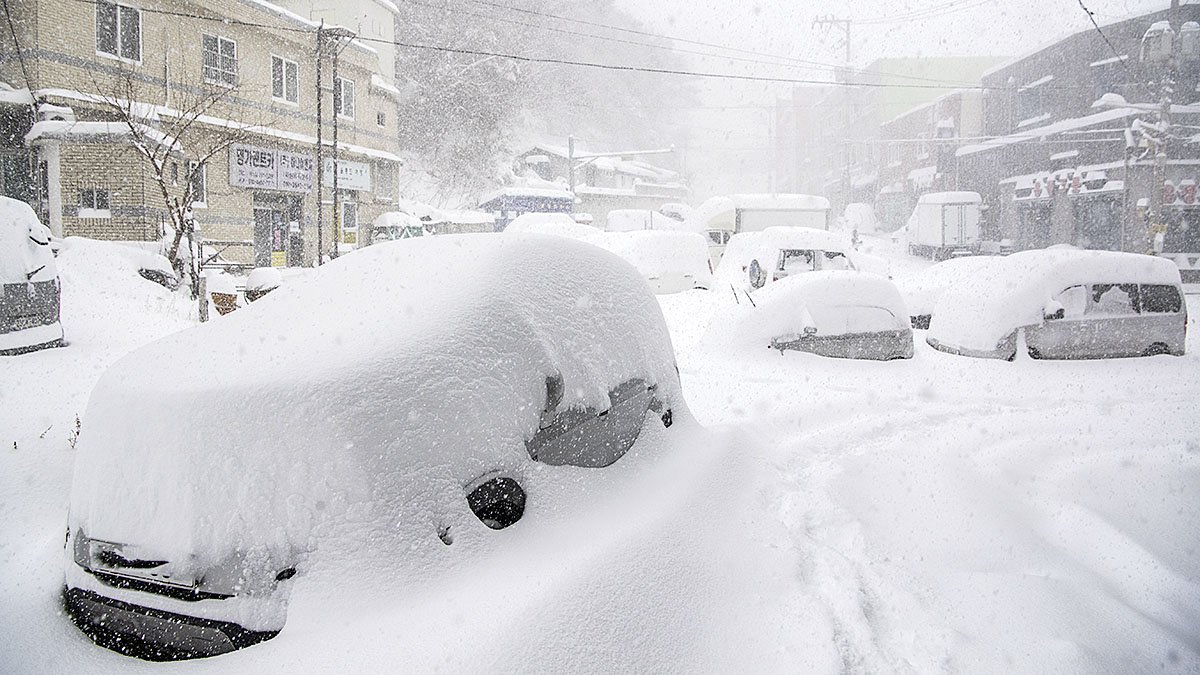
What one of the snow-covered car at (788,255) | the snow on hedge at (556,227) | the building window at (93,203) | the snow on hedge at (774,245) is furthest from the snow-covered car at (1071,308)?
the building window at (93,203)

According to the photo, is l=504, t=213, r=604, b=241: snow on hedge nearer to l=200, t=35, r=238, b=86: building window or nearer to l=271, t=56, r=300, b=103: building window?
l=271, t=56, r=300, b=103: building window

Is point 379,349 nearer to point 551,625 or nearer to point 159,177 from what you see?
point 551,625

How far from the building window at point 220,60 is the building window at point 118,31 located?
2.32 meters

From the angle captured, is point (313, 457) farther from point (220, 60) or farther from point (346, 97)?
point (346, 97)

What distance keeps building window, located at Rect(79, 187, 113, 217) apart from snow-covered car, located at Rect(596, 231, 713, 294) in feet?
45.1

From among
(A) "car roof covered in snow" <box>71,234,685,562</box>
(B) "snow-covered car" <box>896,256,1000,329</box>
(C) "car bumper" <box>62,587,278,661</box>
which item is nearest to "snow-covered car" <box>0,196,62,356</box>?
Result: (A) "car roof covered in snow" <box>71,234,685,562</box>

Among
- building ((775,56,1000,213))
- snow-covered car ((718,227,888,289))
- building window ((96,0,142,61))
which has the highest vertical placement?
building ((775,56,1000,213))

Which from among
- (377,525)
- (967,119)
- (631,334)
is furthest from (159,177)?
(967,119)

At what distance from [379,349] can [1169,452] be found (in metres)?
6.03

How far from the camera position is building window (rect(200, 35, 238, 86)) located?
75.6ft

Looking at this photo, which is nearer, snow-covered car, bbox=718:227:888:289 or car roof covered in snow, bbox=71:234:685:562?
car roof covered in snow, bbox=71:234:685:562

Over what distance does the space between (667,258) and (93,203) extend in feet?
51.1

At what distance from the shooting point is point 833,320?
8.98m

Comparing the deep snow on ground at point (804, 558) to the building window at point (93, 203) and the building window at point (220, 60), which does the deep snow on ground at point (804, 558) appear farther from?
the building window at point (220, 60)
